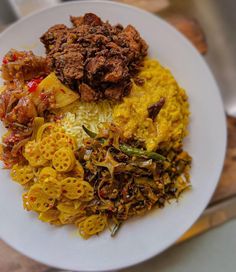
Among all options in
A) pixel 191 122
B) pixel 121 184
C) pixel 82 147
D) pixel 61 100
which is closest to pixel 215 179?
pixel 191 122

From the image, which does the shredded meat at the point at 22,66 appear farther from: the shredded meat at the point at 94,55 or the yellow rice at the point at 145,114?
the yellow rice at the point at 145,114

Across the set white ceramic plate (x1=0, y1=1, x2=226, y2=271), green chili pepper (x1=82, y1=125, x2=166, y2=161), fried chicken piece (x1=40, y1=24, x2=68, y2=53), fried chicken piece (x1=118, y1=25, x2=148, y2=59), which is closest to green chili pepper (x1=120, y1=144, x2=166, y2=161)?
green chili pepper (x1=82, y1=125, x2=166, y2=161)

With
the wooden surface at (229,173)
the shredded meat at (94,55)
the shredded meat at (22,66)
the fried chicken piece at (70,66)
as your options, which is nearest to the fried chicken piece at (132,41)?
the shredded meat at (94,55)

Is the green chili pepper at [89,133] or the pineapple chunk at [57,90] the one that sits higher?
the pineapple chunk at [57,90]

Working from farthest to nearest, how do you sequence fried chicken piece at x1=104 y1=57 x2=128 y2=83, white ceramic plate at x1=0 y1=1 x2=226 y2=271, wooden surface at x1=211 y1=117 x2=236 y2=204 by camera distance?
wooden surface at x1=211 y1=117 x2=236 y2=204 < white ceramic plate at x1=0 y1=1 x2=226 y2=271 < fried chicken piece at x1=104 y1=57 x2=128 y2=83

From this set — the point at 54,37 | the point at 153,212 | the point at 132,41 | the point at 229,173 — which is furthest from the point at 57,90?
the point at 229,173

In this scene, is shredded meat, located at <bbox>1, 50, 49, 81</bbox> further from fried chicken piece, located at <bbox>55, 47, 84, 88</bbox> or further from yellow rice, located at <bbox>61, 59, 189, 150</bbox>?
yellow rice, located at <bbox>61, 59, 189, 150</bbox>
